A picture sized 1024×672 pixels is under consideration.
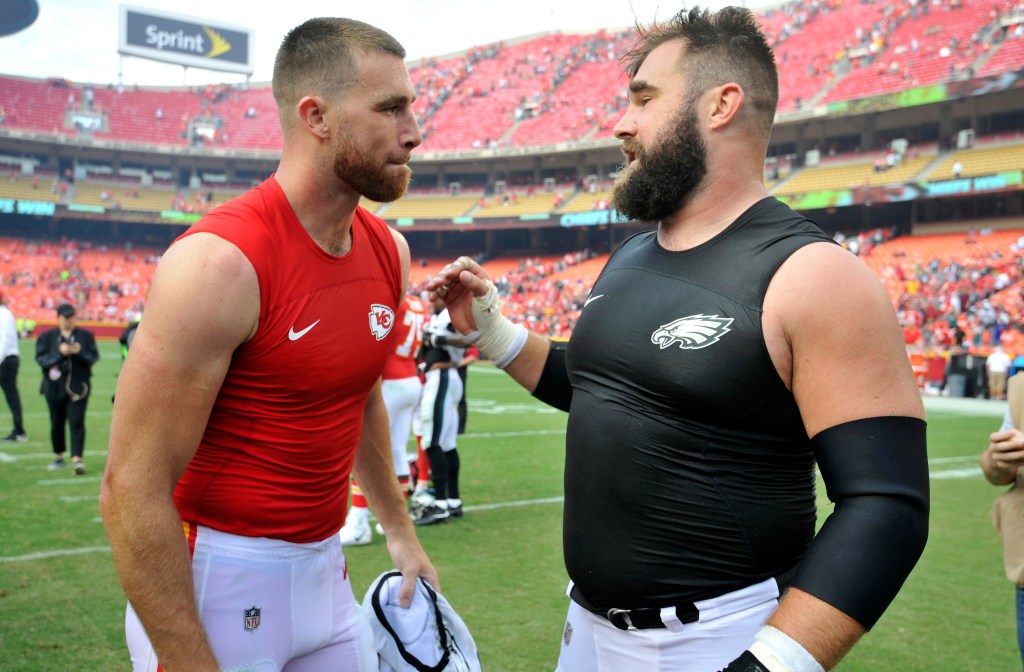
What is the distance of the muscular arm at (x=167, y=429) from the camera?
1909mm

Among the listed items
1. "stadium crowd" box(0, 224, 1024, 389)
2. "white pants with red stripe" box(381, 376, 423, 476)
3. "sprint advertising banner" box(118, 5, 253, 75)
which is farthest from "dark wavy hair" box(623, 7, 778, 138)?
"sprint advertising banner" box(118, 5, 253, 75)

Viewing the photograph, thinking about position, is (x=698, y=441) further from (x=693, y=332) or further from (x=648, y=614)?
(x=648, y=614)

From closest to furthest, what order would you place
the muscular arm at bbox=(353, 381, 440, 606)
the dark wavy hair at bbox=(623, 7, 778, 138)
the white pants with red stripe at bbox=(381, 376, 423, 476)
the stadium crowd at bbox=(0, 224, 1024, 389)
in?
the dark wavy hair at bbox=(623, 7, 778, 138) → the muscular arm at bbox=(353, 381, 440, 606) → the white pants with red stripe at bbox=(381, 376, 423, 476) → the stadium crowd at bbox=(0, 224, 1024, 389)

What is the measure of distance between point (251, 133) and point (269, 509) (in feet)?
184

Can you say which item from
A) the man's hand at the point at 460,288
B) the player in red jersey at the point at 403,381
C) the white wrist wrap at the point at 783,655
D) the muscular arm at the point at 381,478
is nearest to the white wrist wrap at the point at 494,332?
the man's hand at the point at 460,288

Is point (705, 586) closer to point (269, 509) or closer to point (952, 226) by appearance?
point (269, 509)

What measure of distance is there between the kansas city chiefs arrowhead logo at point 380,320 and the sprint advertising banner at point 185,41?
195 ft

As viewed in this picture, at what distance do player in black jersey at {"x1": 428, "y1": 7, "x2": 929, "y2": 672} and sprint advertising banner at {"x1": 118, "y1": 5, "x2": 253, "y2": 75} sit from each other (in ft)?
196

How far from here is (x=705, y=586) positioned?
2.06m

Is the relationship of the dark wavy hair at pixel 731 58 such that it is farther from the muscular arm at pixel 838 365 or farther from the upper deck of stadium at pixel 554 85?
the upper deck of stadium at pixel 554 85

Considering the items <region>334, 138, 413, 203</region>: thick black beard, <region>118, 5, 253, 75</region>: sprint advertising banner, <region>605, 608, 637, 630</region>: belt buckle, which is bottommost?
<region>605, 608, 637, 630</region>: belt buckle

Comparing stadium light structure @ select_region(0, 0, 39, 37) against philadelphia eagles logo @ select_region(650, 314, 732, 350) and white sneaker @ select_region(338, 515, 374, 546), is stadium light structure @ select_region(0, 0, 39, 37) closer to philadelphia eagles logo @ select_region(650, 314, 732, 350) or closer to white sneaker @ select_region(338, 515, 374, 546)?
white sneaker @ select_region(338, 515, 374, 546)

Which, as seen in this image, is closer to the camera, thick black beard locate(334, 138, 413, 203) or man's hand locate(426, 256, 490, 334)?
thick black beard locate(334, 138, 413, 203)

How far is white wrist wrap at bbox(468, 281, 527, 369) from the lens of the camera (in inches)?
115
